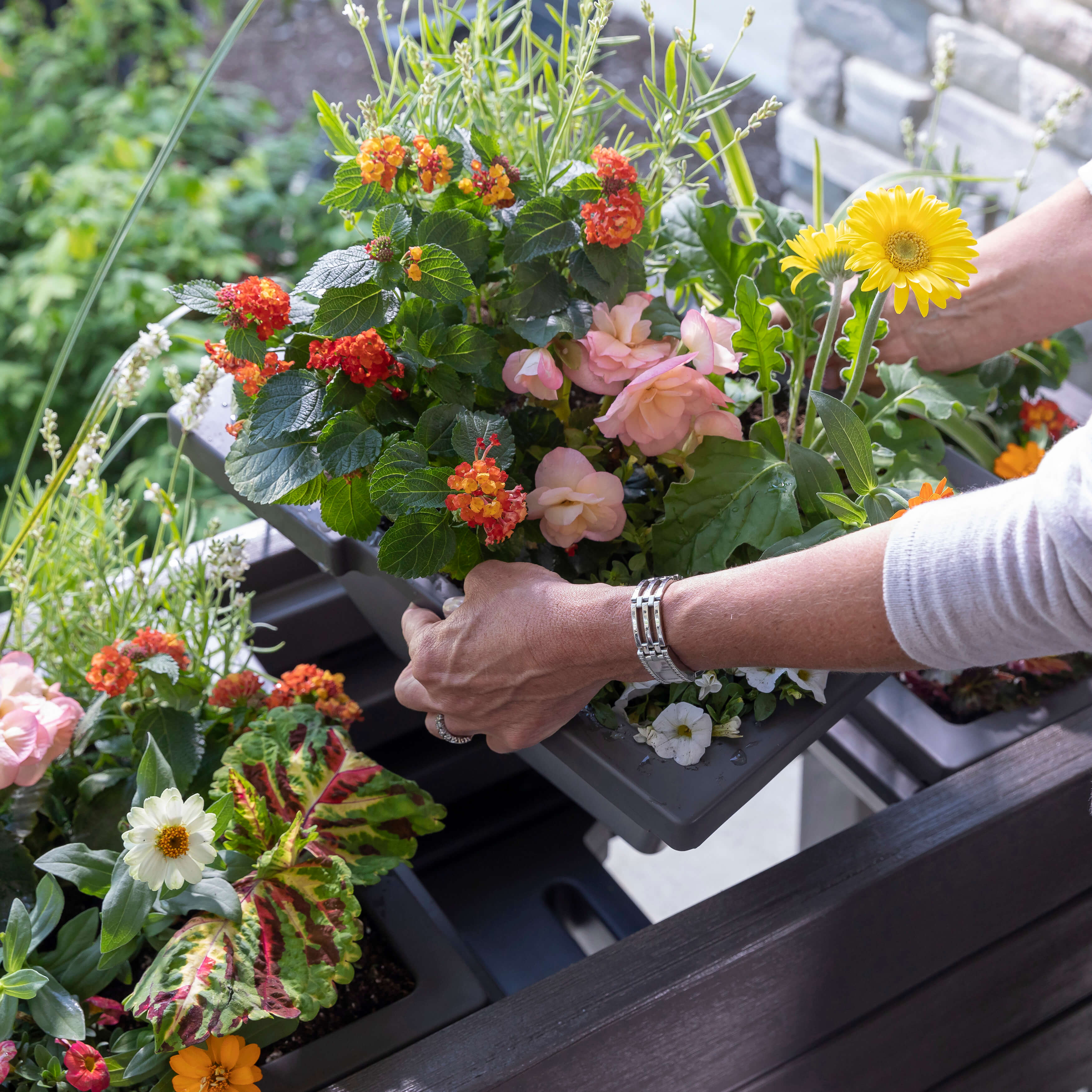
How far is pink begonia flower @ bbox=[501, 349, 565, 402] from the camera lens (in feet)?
2.07

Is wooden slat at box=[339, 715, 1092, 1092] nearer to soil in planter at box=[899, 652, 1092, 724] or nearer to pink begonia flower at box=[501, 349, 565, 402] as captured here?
soil in planter at box=[899, 652, 1092, 724]

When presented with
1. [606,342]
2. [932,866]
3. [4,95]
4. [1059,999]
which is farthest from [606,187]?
[4,95]

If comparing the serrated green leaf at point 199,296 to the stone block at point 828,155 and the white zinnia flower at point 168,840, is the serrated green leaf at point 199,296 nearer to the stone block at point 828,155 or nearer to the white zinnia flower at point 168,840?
the white zinnia flower at point 168,840

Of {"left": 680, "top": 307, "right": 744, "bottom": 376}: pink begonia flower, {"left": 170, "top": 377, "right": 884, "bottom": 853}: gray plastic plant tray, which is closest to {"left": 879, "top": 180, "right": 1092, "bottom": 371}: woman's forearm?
{"left": 680, "top": 307, "right": 744, "bottom": 376}: pink begonia flower

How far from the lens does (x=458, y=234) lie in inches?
25.4

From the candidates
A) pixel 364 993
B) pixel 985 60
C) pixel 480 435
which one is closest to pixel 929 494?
pixel 480 435

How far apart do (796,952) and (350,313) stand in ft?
1.54

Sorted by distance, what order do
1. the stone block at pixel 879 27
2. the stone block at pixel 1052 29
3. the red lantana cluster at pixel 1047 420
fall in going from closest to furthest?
the red lantana cluster at pixel 1047 420, the stone block at pixel 1052 29, the stone block at pixel 879 27

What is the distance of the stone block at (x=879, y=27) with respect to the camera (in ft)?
5.71

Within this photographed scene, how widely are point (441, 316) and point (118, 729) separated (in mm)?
382

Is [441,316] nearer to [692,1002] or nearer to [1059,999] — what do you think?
[692,1002]

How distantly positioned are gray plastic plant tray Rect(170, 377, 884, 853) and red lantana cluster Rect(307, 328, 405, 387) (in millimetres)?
107

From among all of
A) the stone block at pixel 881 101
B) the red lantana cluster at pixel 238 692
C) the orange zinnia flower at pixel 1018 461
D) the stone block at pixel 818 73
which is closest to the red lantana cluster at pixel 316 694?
the red lantana cluster at pixel 238 692

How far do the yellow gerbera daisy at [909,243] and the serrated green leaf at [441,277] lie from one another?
224 millimetres
